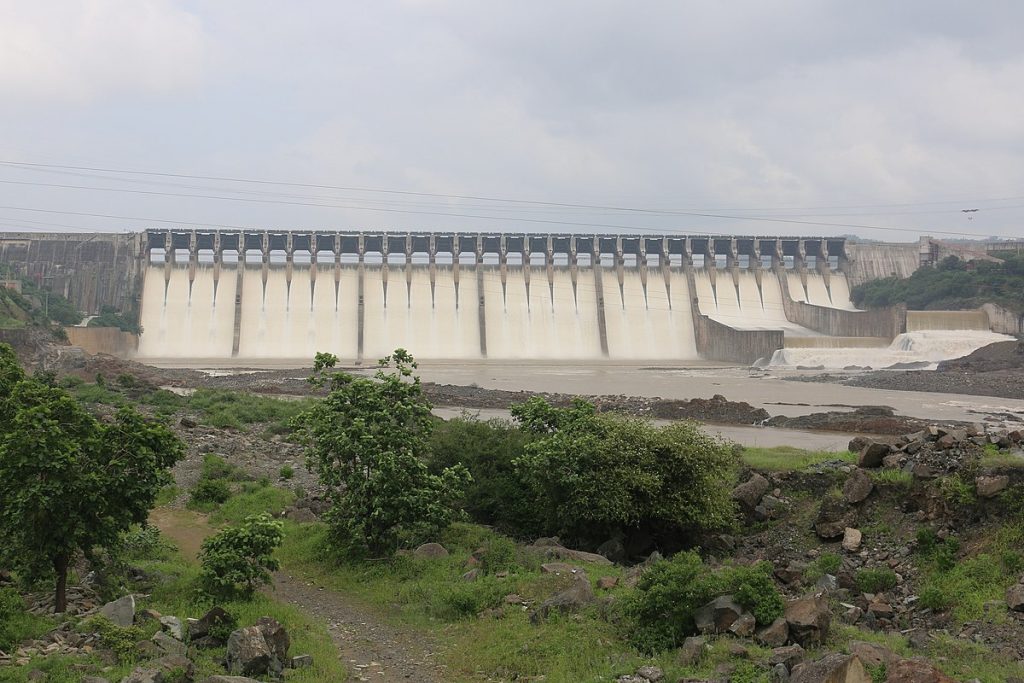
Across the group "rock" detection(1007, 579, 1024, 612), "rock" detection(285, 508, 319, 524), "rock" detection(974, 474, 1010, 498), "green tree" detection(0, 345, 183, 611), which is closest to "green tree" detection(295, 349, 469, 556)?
"rock" detection(285, 508, 319, 524)

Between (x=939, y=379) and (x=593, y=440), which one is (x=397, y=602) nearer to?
(x=593, y=440)

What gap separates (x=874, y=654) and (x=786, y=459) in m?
9.51

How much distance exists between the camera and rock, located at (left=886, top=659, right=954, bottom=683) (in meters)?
6.52

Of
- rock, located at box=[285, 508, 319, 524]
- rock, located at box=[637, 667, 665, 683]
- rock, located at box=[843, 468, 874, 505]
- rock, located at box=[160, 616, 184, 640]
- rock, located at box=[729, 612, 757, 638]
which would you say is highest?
rock, located at box=[843, 468, 874, 505]

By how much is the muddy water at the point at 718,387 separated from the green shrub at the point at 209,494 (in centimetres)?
1935

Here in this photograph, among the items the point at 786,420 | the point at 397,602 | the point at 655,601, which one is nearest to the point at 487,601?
the point at 397,602

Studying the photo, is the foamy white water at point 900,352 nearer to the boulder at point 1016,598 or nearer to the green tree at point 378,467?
the green tree at point 378,467

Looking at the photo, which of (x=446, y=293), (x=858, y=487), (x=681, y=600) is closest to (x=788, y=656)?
(x=681, y=600)

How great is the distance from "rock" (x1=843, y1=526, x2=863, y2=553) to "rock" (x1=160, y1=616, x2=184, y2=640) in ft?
25.4

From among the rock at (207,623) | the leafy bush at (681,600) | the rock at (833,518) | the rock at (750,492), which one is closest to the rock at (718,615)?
the leafy bush at (681,600)

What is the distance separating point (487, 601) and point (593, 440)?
3707 mm

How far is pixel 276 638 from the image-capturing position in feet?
26.2

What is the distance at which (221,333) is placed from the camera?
58062mm

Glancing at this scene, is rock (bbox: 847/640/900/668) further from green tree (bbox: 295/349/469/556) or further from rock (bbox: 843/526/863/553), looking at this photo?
green tree (bbox: 295/349/469/556)
